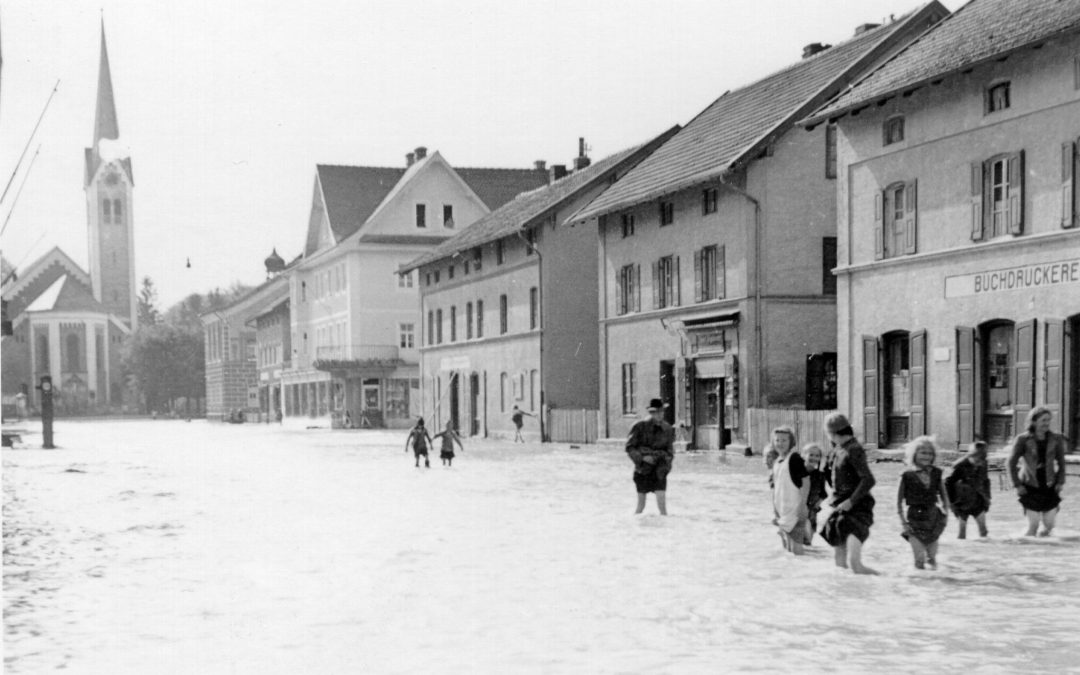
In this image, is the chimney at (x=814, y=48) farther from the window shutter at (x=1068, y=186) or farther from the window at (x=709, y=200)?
the window shutter at (x=1068, y=186)

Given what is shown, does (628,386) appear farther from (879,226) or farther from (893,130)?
(893,130)

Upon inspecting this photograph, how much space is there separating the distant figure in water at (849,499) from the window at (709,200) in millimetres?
23967

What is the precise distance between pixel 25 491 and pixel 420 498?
7.82 m

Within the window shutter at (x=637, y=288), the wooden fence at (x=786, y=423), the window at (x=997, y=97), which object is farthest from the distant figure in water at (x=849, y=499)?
the window shutter at (x=637, y=288)

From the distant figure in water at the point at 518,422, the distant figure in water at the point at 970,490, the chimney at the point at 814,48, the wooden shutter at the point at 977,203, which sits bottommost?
the distant figure in water at the point at 518,422

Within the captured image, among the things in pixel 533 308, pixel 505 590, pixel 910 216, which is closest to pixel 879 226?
pixel 910 216

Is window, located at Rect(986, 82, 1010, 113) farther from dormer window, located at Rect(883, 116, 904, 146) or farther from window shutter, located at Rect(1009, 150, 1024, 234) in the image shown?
dormer window, located at Rect(883, 116, 904, 146)

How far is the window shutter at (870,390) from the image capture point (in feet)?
92.2

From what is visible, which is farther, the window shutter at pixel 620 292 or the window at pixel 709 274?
the window shutter at pixel 620 292

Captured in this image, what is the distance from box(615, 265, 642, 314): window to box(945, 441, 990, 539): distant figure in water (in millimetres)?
25682

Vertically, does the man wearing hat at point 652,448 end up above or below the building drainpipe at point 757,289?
below

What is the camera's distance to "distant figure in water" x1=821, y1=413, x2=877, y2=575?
11430 mm

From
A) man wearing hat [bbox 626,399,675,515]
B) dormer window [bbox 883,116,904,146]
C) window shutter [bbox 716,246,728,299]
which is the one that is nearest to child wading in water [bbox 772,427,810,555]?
man wearing hat [bbox 626,399,675,515]

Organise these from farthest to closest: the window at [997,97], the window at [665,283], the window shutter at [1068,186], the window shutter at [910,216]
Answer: the window at [665,283] → the window shutter at [910,216] → the window at [997,97] → the window shutter at [1068,186]
